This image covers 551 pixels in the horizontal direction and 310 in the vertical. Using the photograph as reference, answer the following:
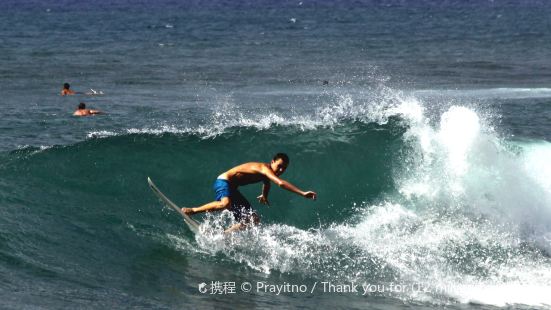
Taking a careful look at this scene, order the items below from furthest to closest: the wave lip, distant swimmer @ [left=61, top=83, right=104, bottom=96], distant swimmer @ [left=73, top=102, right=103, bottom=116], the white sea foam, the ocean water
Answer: the wave lip
distant swimmer @ [left=61, top=83, right=104, bottom=96]
distant swimmer @ [left=73, top=102, right=103, bottom=116]
the white sea foam
the ocean water

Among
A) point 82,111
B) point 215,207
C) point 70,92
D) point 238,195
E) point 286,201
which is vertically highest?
point 70,92

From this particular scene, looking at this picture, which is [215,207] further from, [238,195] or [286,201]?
[286,201]

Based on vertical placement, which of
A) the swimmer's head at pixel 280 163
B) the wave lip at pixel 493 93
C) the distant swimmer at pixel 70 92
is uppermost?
the wave lip at pixel 493 93

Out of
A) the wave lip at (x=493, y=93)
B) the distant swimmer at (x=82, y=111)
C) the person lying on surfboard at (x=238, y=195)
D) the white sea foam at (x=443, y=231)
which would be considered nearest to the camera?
the white sea foam at (x=443, y=231)

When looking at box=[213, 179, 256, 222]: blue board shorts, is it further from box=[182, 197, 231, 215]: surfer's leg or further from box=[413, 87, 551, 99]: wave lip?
box=[413, 87, 551, 99]: wave lip

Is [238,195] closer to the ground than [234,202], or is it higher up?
higher up

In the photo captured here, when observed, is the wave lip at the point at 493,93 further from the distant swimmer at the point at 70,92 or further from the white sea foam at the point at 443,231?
the white sea foam at the point at 443,231

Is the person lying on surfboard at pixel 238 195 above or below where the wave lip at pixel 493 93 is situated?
below

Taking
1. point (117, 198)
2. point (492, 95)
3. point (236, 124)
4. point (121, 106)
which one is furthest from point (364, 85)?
point (117, 198)

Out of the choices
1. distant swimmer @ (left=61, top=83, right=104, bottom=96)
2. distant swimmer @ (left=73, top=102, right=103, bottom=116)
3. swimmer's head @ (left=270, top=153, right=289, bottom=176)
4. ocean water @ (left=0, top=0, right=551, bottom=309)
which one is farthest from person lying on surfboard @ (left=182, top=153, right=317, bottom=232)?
distant swimmer @ (left=61, top=83, right=104, bottom=96)

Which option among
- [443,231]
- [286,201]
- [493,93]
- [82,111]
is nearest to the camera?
[443,231]

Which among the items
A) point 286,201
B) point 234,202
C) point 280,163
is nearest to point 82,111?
point 286,201

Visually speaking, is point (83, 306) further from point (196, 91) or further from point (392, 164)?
point (196, 91)

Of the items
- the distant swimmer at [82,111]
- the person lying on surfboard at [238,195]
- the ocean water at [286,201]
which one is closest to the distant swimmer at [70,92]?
the ocean water at [286,201]
